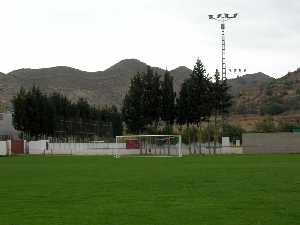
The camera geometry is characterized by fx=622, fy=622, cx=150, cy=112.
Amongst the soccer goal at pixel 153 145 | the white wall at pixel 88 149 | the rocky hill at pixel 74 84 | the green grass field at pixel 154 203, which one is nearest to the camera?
the green grass field at pixel 154 203

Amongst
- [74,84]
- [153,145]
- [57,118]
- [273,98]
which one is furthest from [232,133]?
[74,84]

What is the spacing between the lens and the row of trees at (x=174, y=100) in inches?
3590

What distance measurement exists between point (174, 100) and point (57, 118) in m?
27.8

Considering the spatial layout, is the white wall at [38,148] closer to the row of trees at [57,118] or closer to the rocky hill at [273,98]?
the row of trees at [57,118]

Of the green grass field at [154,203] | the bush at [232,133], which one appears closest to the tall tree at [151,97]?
the bush at [232,133]

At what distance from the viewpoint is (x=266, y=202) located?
52.4 ft

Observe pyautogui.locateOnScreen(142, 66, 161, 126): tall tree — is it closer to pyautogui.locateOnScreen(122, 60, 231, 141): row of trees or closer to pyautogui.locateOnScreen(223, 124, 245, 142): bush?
pyautogui.locateOnScreen(122, 60, 231, 141): row of trees

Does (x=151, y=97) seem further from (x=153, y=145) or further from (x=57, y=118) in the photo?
(x=57, y=118)

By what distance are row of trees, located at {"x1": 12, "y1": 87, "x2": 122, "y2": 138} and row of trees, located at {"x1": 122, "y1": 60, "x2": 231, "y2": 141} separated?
14.8 metres

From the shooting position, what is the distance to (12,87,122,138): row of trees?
10256 cm

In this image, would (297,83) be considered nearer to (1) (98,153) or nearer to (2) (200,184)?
(1) (98,153)

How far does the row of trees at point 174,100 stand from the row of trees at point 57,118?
1482cm

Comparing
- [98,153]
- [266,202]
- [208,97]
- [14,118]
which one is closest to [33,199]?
[266,202]

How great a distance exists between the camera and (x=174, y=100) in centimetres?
9494
